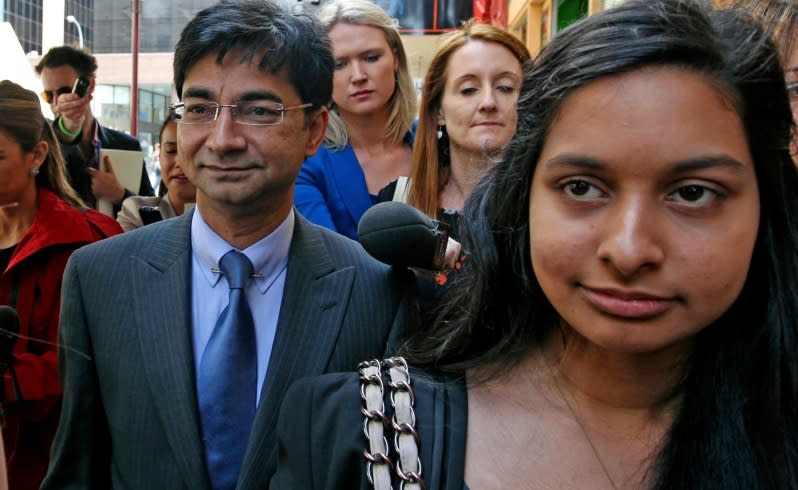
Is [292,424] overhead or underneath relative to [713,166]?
underneath

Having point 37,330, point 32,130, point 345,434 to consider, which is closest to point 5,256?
point 37,330

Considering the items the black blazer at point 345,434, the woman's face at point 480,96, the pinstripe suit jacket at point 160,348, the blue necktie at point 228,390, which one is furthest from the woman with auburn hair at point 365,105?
the black blazer at point 345,434

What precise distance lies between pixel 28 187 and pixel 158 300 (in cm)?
134

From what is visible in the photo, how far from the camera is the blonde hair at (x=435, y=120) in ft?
9.59

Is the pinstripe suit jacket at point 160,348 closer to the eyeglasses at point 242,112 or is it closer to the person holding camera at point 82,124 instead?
the eyeglasses at point 242,112

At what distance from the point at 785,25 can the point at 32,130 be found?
94.4 inches

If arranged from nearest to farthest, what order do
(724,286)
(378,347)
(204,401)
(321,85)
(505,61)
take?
(724,286)
(204,401)
(378,347)
(321,85)
(505,61)

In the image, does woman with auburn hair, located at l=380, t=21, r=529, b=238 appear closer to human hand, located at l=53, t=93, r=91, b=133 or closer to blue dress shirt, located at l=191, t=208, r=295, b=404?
blue dress shirt, located at l=191, t=208, r=295, b=404

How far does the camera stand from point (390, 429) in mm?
1275

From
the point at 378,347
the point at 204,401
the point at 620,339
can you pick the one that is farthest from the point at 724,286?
the point at 204,401

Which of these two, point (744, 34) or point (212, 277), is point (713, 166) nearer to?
point (744, 34)

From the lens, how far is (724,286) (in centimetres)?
117

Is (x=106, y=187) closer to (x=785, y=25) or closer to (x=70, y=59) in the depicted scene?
(x=70, y=59)

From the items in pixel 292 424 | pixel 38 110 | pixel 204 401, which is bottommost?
pixel 204 401
